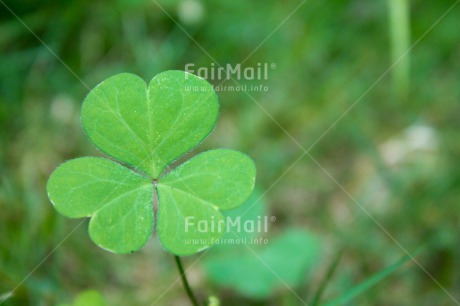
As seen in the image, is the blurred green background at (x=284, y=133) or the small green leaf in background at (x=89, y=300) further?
the blurred green background at (x=284, y=133)

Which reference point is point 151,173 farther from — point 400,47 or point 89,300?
point 400,47

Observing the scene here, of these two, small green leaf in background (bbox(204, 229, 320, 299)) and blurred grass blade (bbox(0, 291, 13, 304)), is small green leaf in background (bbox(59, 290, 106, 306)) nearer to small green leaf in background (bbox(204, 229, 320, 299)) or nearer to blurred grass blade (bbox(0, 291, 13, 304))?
blurred grass blade (bbox(0, 291, 13, 304))

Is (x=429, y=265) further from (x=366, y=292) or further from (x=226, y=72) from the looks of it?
(x=226, y=72)

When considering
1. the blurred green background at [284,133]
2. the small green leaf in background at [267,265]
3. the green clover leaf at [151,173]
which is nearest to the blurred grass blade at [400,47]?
the blurred green background at [284,133]

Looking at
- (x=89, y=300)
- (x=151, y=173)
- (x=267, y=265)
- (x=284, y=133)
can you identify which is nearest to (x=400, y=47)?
(x=284, y=133)

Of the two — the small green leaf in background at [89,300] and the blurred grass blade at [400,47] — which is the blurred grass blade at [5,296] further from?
the blurred grass blade at [400,47]
